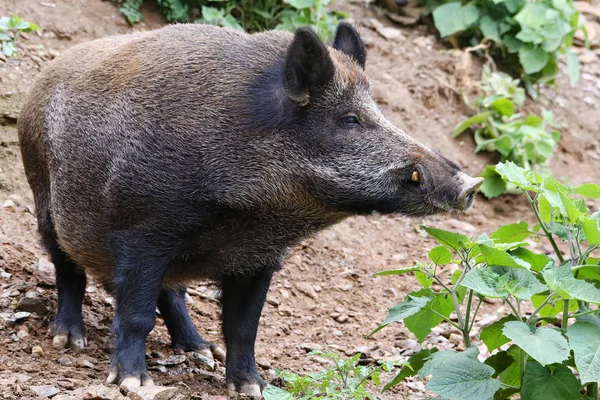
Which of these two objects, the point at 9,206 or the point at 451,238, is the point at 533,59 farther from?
the point at 451,238

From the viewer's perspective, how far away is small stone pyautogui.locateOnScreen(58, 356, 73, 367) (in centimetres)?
494

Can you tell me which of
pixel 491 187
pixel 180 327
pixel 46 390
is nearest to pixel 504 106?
pixel 491 187

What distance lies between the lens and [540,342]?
3377mm

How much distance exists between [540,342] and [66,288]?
3.17m

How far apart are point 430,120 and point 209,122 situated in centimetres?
456

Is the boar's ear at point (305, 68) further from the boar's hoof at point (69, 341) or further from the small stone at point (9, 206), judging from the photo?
the small stone at point (9, 206)

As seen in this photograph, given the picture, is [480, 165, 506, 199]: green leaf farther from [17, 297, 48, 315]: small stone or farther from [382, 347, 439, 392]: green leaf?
[382, 347, 439, 392]: green leaf

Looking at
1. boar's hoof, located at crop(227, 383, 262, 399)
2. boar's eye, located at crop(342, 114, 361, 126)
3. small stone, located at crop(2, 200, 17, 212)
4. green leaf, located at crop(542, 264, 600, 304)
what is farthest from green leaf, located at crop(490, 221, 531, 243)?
small stone, located at crop(2, 200, 17, 212)

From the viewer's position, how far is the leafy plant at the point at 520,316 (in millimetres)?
3426

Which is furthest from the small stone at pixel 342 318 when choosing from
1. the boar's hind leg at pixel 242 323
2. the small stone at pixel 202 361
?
the boar's hind leg at pixel 242 323

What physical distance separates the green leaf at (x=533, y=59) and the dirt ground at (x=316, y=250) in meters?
0.46

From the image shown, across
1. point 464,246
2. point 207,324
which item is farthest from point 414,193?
point 207,324

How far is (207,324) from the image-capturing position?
639 cm

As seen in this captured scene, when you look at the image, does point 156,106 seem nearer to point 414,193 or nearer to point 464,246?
point 414,193
